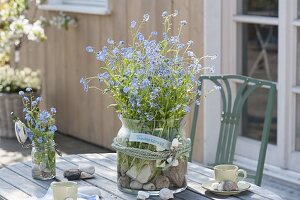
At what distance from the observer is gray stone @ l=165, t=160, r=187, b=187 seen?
2756 millimetres

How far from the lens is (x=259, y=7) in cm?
483

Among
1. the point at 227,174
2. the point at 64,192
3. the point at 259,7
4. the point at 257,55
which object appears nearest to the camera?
the point at 64,192

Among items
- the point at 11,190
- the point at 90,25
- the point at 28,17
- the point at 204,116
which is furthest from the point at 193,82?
the point at 28,17

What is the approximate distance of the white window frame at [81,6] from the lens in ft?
19.4

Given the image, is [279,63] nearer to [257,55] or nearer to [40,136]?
[257,55]

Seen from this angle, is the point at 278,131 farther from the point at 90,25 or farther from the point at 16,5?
the point at 16,5

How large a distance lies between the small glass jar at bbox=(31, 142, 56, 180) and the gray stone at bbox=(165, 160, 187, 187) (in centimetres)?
47

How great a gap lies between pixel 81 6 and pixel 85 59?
414 millimetres

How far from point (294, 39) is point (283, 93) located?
0.32 meters

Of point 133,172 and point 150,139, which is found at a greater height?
point 150,139

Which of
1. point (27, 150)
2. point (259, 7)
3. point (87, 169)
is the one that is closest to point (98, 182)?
point (87, 169)

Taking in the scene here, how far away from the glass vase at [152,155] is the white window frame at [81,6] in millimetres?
3169

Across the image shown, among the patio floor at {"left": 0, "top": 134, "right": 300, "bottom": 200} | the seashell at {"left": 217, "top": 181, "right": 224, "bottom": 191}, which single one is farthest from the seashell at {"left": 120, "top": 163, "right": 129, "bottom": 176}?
the patio floor at {"left": 0, "top": 134, "right": 300, "bottom": 200}

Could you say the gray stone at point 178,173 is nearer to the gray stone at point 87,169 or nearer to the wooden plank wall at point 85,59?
the gray stone at point 87,169
